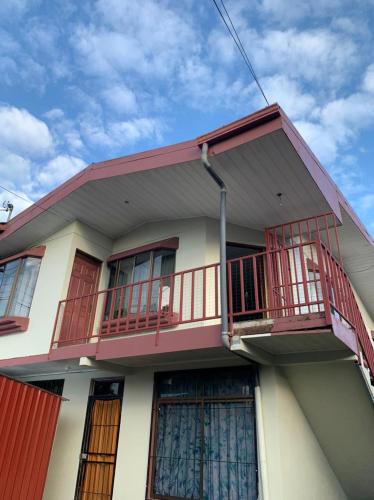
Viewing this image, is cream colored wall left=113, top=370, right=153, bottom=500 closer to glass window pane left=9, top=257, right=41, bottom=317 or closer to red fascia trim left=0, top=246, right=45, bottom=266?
glass window pane left=9, top=257, right=41, bottom=317

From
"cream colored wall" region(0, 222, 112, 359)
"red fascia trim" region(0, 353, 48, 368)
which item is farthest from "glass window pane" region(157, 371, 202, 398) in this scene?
"cream colored wall" region(0, 222, 112, 359)

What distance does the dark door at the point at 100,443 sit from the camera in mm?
6074

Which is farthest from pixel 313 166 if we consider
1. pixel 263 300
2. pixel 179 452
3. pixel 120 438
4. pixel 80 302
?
pixel 120 438

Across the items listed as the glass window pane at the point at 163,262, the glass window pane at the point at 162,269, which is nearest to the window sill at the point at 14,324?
the glass window pane at the point at 162,269

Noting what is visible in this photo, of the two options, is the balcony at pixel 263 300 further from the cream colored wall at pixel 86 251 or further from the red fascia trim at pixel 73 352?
the cream colored wall at pixel 86 251

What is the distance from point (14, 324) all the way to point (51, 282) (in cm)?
116

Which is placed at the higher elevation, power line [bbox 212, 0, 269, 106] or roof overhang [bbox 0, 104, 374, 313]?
power line [bbox 212, 0, 269, 106]

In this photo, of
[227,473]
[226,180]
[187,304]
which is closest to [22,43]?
[226,180]

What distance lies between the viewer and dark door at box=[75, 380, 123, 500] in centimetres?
607

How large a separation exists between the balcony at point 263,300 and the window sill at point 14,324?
102 cm

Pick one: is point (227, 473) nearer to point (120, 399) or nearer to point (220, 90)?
point (120, 399)

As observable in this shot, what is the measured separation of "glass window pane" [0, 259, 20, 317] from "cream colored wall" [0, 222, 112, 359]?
2.82 ft

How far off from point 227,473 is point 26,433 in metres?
3.25

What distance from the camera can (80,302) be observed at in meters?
7.54
